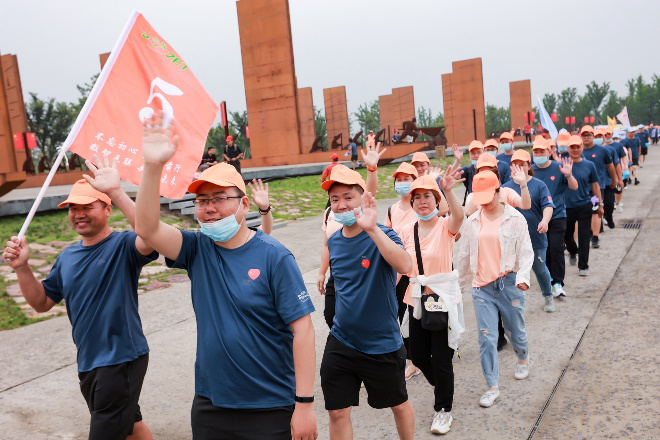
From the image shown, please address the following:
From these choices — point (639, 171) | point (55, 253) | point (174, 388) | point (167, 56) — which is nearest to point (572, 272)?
point (174, 388)

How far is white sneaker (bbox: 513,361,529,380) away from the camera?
506 centimetres

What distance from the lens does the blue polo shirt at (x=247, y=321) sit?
8.68 ft

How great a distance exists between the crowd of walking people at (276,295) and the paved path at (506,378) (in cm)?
28

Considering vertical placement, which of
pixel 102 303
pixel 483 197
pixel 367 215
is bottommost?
pixel 102 303

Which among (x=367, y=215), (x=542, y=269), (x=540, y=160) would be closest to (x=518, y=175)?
(x=542, y=269)

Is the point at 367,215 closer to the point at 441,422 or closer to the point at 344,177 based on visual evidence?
the point at 344,177

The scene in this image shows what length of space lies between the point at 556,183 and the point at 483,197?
3401 mm

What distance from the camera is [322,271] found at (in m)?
5.36

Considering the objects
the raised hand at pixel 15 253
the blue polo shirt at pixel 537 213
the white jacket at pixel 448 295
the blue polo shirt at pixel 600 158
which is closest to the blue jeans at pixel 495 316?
the white jacket at pixel 448 295

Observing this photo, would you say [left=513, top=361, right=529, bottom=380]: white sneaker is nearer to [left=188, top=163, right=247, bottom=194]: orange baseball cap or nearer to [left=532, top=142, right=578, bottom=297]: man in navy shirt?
[left=532, top=142, right=578, bottom=297]: man in navy shirt

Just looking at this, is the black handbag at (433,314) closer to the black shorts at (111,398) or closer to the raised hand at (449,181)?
the raised hand at (449,181)

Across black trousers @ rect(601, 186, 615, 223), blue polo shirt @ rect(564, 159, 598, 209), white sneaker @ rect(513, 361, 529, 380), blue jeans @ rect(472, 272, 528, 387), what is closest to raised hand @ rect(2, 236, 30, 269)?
blue jeans @ rect(472, 272, 528, 387)

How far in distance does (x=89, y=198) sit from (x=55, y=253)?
7.89 meters

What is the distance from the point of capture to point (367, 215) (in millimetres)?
3246
